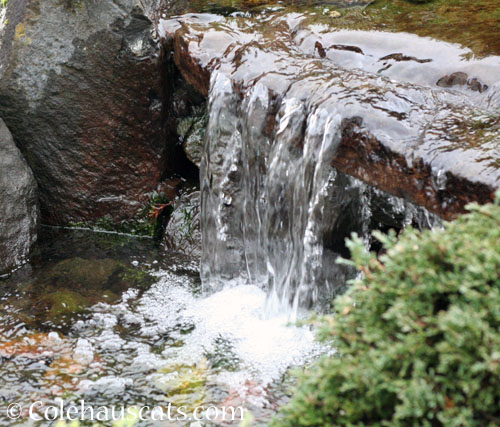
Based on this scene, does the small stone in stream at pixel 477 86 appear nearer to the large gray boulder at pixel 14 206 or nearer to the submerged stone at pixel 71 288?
the submerged stone at pixel 71 288

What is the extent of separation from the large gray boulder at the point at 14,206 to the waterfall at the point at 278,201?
1528 mm

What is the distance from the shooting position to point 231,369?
129 inches


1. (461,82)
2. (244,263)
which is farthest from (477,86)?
(244,263)

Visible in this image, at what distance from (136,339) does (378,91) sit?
6.87 feet

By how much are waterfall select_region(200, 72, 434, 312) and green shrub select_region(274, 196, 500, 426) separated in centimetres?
169

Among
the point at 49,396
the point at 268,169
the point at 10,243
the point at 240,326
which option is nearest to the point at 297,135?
the point at 268,169

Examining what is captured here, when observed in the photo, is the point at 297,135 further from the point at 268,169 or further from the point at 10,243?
the point at 10,243

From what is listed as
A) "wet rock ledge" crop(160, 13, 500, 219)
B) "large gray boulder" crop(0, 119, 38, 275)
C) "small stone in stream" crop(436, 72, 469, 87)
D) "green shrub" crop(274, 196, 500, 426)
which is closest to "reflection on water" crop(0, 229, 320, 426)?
"large gray boulder" crop(0, 119, 38, 275)

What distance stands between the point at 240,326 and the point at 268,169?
1.04 meters

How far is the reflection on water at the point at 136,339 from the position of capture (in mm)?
3090

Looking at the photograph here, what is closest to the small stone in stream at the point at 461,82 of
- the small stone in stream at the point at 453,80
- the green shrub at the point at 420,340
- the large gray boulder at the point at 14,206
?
the small stone in stream at the point at 453,80

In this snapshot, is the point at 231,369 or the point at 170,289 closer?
the point at 231,369

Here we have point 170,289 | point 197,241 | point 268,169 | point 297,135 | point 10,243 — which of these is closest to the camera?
point 297,135

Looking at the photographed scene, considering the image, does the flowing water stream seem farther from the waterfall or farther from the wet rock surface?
the wet rock surface
